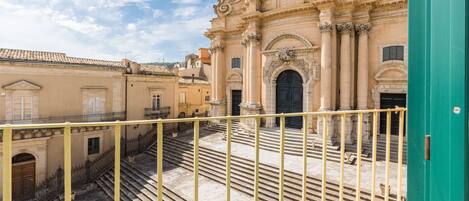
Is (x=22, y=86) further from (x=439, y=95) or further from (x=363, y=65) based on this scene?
(x=363, y=65)

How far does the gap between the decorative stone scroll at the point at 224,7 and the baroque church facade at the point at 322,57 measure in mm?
913

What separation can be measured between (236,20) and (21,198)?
17.2 metres

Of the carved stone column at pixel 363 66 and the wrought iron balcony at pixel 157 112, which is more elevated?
the carved stone column at pixel 363 66

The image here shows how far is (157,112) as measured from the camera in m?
21.0

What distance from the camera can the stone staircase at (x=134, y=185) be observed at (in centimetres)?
1045

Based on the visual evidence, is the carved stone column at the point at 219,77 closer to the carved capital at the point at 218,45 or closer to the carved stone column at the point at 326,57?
the carved capital at the point at 218,45

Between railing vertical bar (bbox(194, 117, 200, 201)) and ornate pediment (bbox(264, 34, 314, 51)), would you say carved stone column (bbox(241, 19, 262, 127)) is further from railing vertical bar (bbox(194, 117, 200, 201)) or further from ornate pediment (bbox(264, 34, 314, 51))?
railing vertical bar (bbox(194, 117, 200, 201))

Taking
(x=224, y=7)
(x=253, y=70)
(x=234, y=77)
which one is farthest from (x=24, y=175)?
(x=224, y=7)

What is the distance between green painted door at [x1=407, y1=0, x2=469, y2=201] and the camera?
1.26m

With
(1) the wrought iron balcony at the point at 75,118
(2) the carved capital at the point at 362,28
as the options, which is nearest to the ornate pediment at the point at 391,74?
(2) the carved capital at the point at 362,28

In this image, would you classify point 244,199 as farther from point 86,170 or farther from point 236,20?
point 236,20

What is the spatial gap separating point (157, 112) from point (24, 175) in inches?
373

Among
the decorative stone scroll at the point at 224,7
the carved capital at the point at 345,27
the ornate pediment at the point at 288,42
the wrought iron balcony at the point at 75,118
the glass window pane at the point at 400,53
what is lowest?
the wrought iron balcony at the point at 75,118

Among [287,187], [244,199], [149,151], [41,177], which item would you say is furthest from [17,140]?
[287,187]
